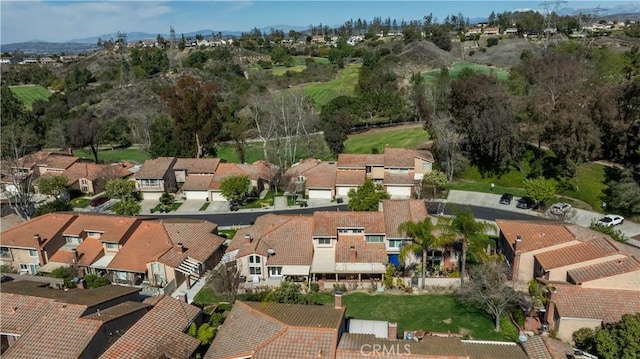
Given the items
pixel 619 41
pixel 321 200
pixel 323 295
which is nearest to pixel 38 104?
pixel 321 200

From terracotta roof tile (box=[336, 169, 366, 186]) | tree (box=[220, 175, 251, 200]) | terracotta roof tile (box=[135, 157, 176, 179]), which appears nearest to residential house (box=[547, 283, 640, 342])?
terracotta roof tile (box=[336, 169, 366, 186])

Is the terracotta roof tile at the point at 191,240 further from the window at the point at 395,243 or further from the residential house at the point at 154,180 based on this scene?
the residential house at the point at 154,180

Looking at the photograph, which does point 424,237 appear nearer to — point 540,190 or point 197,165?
point 540,190

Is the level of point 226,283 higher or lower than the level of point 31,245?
lower

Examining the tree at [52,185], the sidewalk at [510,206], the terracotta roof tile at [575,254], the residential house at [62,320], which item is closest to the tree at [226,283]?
the residential house at [62,320]

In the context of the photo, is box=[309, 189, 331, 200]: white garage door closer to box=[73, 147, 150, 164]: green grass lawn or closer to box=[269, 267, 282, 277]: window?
box=[269, 267, 282, 277]: window

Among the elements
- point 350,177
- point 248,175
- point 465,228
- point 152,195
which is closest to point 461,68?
point 350,177
